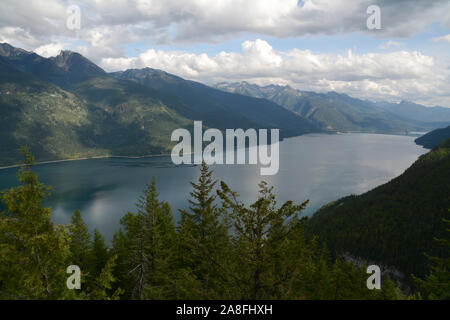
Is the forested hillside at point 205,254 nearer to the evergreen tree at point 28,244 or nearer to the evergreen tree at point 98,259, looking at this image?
the evergreen tree at point 28,244

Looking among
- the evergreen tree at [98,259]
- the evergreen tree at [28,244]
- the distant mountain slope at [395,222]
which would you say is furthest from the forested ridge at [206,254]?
the distant mountain slope at [395,222]

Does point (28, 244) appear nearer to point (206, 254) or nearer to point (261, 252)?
point (206, 254)

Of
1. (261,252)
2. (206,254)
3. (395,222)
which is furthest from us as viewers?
(395,222)

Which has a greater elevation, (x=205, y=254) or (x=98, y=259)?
(x=205, y=254)

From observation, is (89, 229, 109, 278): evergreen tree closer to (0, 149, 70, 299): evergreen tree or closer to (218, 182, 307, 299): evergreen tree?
(0, 149, 70, 299): evergreen tree

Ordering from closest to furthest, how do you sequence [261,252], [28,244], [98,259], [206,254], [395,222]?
[261,252]
[206,254]
[28,244]
[98,259]
[395,222]

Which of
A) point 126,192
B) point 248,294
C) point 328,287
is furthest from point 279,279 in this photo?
point 126,192

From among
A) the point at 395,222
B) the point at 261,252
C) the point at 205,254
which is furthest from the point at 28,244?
the point at 395,222
